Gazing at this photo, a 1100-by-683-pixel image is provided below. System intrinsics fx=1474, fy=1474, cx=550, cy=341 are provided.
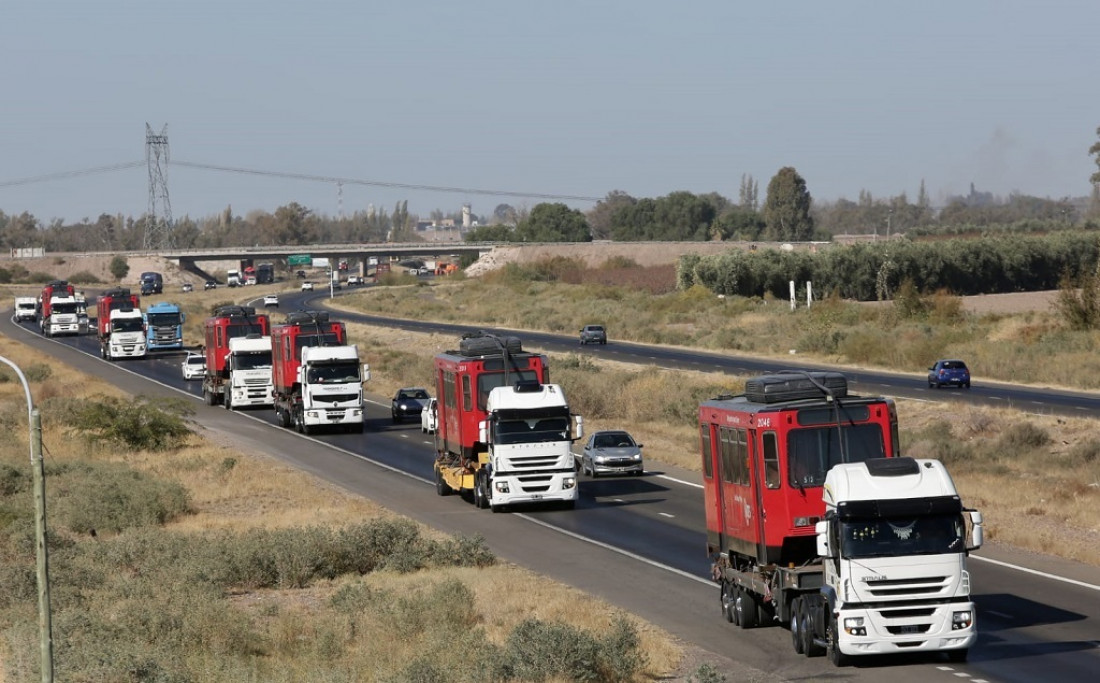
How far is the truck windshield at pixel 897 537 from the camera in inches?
712

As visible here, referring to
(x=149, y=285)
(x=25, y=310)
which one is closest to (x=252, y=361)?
(x=25, y=310)

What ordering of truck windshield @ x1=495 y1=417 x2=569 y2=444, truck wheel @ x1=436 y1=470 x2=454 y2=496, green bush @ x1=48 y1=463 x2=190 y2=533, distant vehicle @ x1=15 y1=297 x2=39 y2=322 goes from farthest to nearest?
1. distant vehicle @ x1=15 y1=297 x2=39 y2=322
2. truck wheel @ x1=436 y1=470 x2=454 y2=496
3. truck windshield @ x1=495 y1=417 x2=569 y2=444
4. green bush @ x1=48 y1=463 x2=190 y2=533

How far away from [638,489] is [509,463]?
5.79m

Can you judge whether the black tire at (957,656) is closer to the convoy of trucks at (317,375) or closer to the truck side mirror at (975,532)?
the truck side mirror at (975,532)

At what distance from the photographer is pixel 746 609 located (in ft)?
71.9

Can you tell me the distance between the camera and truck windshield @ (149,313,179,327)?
98.3 metres

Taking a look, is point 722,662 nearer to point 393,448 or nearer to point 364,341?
point 393,448

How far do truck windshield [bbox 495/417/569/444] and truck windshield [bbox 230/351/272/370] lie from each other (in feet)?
104

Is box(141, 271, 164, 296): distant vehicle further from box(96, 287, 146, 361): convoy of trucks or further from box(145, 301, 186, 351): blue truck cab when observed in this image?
box(96, 287, 146, 361): convoy of trucks

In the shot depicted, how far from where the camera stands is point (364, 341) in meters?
106

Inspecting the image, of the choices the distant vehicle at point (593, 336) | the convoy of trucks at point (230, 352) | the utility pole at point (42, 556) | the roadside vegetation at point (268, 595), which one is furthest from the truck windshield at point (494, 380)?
the distant vehicle at point (593, 336)

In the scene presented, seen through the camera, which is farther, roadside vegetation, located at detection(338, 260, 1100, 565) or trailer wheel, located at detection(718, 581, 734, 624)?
roadside vegetation, located at detection(338, 260, 1100, 565)

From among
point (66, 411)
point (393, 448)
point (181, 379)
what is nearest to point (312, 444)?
point (393, 448)

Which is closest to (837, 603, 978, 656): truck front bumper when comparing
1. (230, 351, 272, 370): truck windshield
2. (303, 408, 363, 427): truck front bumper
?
(303, 408, 363, 427): truck front bumper
